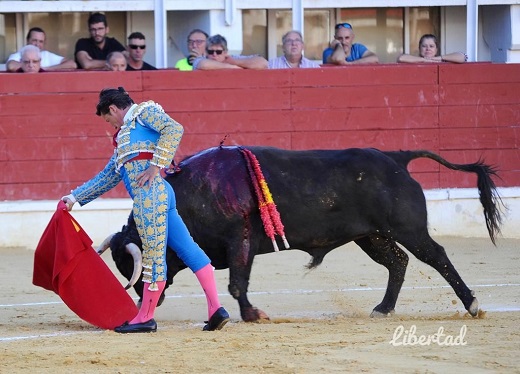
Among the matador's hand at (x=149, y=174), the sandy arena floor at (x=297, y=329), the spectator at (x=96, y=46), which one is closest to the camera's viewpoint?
the sandy arena floor at (x=297, y=329)

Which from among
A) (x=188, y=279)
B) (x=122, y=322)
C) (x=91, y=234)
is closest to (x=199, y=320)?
(x=122, y=322)

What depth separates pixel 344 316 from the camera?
658cm

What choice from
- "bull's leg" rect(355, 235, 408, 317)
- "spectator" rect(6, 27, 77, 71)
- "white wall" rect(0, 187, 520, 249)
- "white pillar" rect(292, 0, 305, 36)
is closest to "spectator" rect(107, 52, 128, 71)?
"spectator" rect(6, 27, 77, 71)

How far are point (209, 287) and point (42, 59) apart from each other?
480cm

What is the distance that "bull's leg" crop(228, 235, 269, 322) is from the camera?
20.4 feet

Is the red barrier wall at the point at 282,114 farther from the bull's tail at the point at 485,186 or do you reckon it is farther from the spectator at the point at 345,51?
the bull's tail at the point at 485,186

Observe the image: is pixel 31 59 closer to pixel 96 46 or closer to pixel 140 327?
pixel 96 46

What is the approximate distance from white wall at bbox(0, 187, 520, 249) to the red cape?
140 inches

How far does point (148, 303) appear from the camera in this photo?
5.85 metres

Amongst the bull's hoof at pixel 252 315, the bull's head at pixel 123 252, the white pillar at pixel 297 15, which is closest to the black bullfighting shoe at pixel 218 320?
the bull's hoof at pixel 252 315

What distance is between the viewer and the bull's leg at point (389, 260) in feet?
21.7

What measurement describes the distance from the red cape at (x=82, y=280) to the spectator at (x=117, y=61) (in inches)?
150

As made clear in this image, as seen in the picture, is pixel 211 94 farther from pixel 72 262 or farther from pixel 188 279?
pixel 72 262

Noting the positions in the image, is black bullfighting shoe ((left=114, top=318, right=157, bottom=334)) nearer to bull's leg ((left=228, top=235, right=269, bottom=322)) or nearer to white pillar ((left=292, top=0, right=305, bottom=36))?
bull's leg ((left=228, top=235, right=269, bottom=322))
